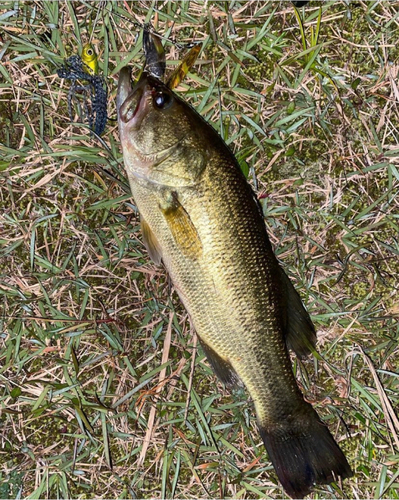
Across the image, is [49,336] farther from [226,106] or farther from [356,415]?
[356,415]

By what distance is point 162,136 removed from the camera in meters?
2.32

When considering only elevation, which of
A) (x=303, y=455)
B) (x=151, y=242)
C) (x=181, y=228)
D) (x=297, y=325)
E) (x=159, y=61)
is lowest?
(x=303, y=455)

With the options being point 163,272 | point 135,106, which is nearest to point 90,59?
point 135,106

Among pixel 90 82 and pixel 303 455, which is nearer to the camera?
pixel 303 455

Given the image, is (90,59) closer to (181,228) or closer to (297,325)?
(181,228)

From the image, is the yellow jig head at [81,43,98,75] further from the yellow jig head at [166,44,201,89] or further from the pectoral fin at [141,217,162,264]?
the pectoral fin at [141,217,162,264]

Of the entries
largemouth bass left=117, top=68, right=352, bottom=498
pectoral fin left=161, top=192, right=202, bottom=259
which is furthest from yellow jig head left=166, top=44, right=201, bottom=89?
pectoral fin left=161, top=192, right=202, bottom=259

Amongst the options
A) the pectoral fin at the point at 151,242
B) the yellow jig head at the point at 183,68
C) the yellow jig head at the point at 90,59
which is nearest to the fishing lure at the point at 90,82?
the yellow jig head at the point at 90,59

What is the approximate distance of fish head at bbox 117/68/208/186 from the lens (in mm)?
2318

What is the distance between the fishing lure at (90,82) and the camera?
279 cm

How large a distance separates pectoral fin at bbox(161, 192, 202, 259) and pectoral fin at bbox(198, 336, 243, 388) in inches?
24.2

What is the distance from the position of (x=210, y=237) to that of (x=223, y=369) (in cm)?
86

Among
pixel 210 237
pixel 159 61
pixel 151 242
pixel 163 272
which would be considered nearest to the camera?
pixel 210 237

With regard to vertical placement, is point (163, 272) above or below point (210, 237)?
below
